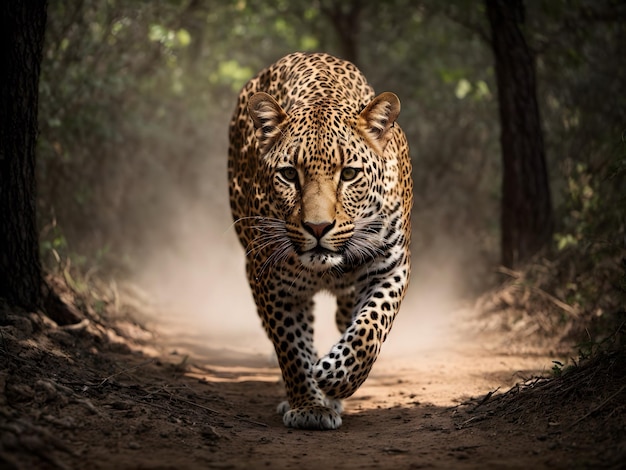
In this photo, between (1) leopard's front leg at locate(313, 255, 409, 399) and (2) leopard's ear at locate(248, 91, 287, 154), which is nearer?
(1) leopard's front leg at locate(313, 255, 409, 399)

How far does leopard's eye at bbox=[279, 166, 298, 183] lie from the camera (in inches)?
206

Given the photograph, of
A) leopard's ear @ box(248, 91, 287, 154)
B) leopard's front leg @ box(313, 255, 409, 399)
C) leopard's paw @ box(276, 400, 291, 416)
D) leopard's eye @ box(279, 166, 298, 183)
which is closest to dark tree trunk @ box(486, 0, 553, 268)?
leopard's front leg @ box(313, 255, 409, 399)

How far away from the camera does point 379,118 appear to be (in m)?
5.49

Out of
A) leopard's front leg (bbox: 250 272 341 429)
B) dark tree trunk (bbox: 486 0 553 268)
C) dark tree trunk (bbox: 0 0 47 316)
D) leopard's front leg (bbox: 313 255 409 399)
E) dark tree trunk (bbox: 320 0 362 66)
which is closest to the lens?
leopard's front leg (bbox: 313 255 409 399)

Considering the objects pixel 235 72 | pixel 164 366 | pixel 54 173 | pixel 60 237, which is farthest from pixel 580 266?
pixel 235 72

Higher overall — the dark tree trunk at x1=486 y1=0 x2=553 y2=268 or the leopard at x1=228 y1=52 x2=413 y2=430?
the dark tree trunk at x1=486 y1=0 x2=553 y2=268

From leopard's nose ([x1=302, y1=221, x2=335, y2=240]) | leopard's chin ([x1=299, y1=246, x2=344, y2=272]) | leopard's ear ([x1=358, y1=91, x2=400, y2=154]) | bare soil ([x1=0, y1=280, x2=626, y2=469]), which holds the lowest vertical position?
bare soil ([x1=0, y1=280, x2=626, y2=469])

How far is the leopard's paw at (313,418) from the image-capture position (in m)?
5.28

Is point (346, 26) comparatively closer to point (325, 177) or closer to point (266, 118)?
point (266, 118)

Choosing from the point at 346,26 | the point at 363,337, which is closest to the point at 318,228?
the point at 363,337

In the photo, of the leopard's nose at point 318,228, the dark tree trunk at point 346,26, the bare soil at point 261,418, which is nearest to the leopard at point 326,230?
the leopard's nose at point 318,228

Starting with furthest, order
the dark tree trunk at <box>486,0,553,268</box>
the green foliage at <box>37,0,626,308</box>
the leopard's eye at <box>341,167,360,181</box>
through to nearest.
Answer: the green foliage at <box>37,0,626,308</box>, the dark tree trunk at <box>486,0,553,268</box>, the leopard's eye at <box>341,167,360,181</box>

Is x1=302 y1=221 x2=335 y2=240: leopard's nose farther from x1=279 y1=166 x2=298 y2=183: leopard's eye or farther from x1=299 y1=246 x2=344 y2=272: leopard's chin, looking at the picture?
x1=279 y1=166 x2=298 y2=183: leopard's eye

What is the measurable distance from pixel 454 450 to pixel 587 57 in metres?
8.54
